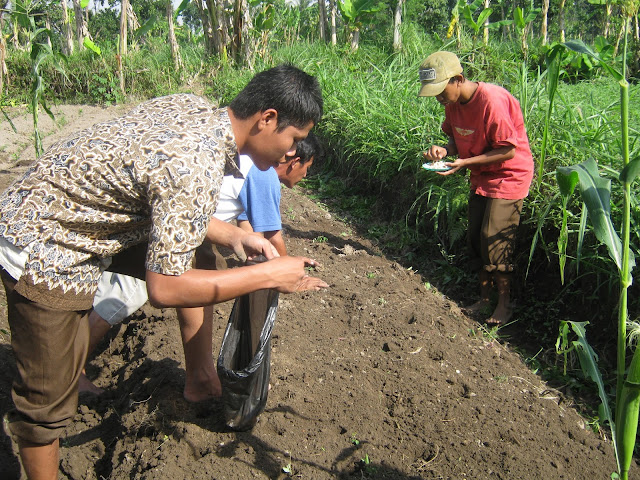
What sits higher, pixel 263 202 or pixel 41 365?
pixel 263 202

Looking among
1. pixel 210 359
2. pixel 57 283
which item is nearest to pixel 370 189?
pixel 210 359

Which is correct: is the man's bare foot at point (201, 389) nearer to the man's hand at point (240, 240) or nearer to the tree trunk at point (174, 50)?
the man's hand at point (240, 240)

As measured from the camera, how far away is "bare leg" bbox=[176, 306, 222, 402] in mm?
2629

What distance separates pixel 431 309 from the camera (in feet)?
12.8

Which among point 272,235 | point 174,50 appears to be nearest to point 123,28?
point 174,50

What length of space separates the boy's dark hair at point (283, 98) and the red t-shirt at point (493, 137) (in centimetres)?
192

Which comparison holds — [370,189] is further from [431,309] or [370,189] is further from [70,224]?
[70,224]

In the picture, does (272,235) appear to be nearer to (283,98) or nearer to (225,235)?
(225,235)

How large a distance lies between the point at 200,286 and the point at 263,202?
1.37 meters

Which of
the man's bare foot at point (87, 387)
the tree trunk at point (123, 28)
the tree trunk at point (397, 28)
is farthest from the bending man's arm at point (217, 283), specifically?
the tree trunk at point (123, 28)

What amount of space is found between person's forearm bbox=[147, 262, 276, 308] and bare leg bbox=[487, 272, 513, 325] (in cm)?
251

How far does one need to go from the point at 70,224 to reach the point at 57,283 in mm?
221

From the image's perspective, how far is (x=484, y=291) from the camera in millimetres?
4109

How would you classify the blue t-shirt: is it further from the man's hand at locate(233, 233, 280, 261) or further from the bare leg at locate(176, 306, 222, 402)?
the man's hand at locate(233, 233, 280, 261)
